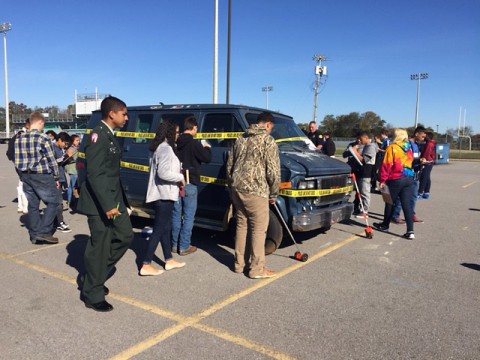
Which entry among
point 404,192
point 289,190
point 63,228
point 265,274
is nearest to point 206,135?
point 289,190

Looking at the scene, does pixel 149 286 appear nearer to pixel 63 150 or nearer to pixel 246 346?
pixel 246 346

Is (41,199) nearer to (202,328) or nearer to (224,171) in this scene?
(224,171)

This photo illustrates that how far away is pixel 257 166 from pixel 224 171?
1353 mm

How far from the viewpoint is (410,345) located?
10.7ft

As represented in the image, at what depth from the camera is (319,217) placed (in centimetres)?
557

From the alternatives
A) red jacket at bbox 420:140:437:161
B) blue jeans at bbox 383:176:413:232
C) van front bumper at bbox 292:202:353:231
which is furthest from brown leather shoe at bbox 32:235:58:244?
red jacket at bbox 420:140:437:161

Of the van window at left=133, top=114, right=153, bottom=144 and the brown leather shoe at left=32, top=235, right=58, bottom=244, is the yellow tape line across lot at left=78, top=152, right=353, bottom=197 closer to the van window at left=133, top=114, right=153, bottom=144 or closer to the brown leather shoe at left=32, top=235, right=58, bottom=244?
the van window at left=133, top=114, right=153, bottom=144

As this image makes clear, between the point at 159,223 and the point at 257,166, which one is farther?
the point at 159,223

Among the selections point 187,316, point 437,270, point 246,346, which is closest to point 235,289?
point 187,316

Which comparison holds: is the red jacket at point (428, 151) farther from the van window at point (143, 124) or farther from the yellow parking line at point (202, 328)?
the van window at point (143, 124)

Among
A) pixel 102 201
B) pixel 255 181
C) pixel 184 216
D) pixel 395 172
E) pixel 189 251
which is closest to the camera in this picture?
pixel 102 201

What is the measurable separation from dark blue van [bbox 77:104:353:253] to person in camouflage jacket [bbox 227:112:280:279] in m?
0.74

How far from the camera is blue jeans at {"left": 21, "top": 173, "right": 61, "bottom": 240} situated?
20.1 ft

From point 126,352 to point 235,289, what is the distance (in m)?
1.57
